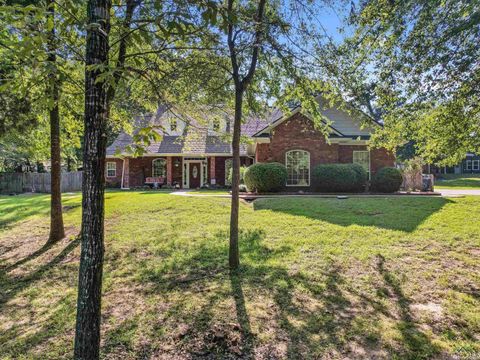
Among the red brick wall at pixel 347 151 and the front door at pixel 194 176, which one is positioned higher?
the red brick wall at pixel 347 151

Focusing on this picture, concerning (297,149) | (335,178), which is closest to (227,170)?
(297,149)

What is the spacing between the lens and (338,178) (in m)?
17.0

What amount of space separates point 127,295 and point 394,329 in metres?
4.21

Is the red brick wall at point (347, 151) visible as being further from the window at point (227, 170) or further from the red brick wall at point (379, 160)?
the window at point (227, 170)

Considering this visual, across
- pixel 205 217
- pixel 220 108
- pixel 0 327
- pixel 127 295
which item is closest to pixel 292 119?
pixel 205 217

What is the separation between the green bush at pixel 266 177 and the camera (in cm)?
1648

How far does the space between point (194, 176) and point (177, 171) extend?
4.43 feet

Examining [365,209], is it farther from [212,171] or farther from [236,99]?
[212,171]

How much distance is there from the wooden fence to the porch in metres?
4.94

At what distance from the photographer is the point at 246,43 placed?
6.24 m

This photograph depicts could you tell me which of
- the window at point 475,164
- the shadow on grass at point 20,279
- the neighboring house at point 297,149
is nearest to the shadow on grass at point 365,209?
the neighboring house at point 297,149

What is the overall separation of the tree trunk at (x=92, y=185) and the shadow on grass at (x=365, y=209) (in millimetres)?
8322

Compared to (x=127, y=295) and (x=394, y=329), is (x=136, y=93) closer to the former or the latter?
(x=127, y=295)

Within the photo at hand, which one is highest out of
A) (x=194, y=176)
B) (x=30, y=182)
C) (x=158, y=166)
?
(x=158, y=166)
